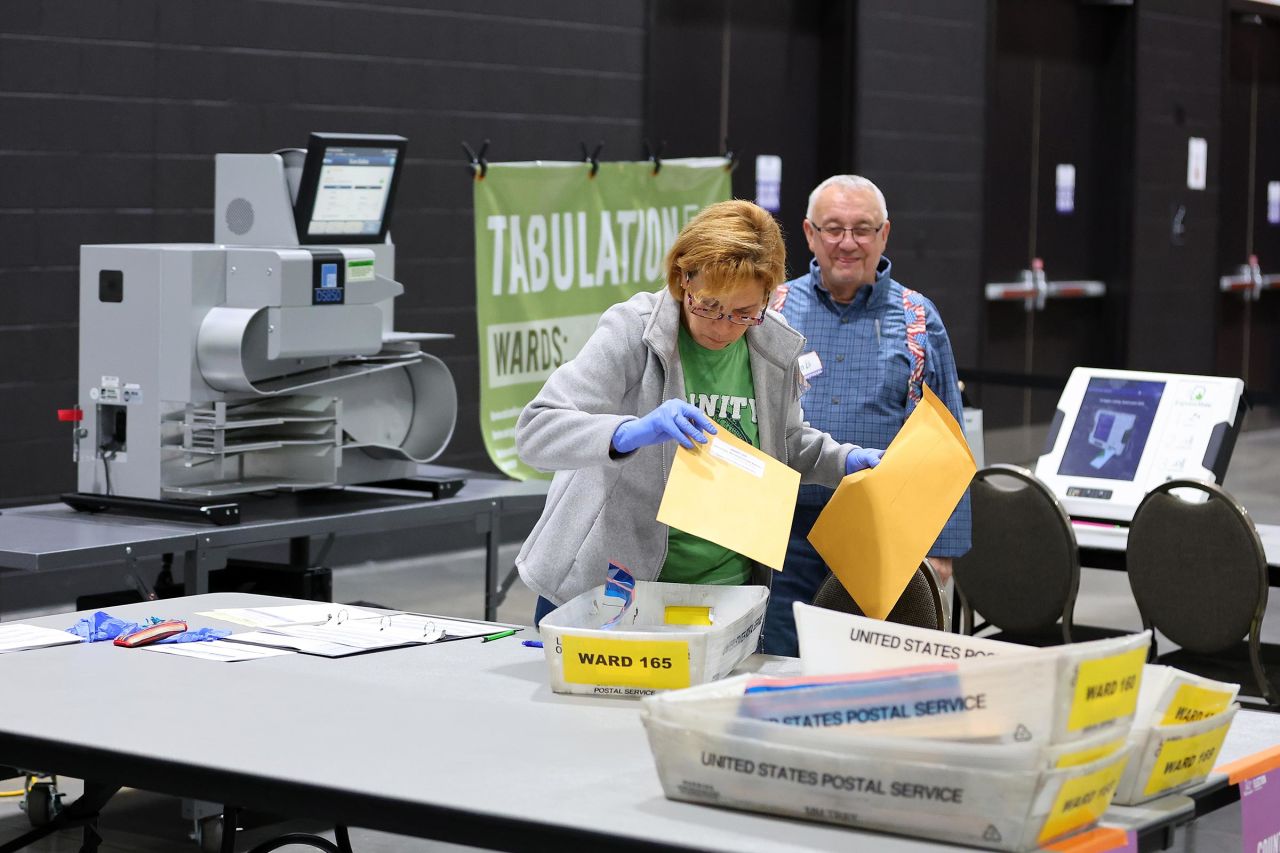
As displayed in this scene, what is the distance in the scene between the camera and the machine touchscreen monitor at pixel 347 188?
445 centimetres

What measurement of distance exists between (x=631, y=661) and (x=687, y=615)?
0.31 m

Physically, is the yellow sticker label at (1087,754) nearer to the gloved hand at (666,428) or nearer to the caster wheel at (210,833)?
the gloved hand at (666,428)

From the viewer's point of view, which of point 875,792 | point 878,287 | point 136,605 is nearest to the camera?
point 875,792

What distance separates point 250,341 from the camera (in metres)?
4.22

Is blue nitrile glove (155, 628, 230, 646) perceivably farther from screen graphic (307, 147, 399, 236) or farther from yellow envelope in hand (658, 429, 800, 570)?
screen graphic (307, 147, 399, 236)

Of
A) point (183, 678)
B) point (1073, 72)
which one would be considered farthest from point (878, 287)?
point (1073, 72)

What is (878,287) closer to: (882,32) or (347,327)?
(347,327)

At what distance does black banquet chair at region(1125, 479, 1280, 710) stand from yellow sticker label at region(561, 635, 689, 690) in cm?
223

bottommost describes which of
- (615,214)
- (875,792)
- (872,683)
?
(875,792)

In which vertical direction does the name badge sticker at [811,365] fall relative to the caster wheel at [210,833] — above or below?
above

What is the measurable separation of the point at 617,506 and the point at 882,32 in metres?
7.08

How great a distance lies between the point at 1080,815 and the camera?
70.4 inches

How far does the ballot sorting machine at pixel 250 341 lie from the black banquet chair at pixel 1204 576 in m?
1.94

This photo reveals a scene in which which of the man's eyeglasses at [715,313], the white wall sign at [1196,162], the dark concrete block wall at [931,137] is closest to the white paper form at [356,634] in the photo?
the man's eyeglasses at [715,313]
